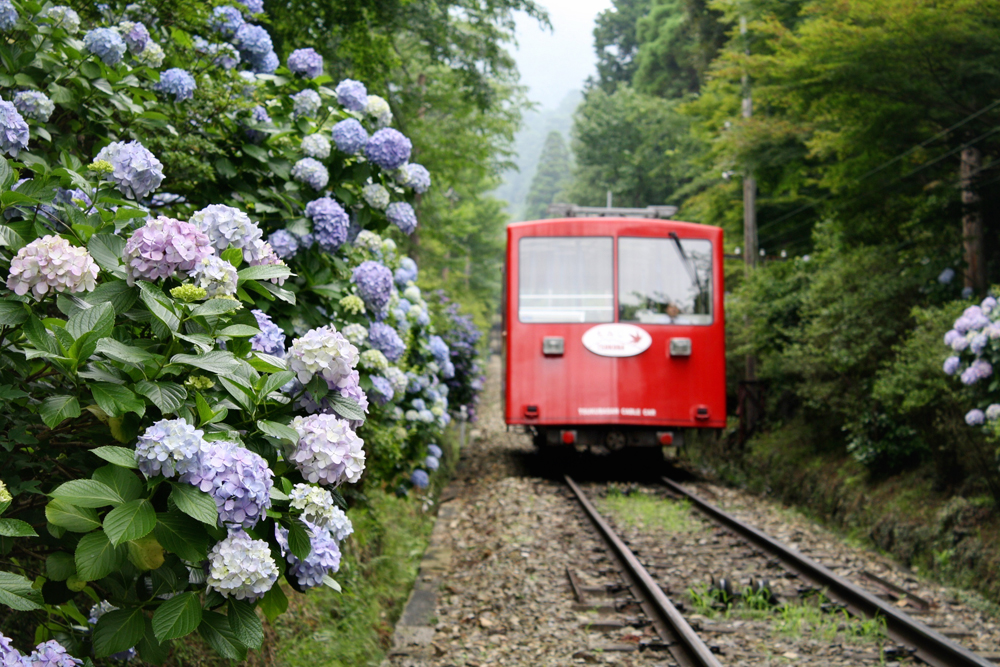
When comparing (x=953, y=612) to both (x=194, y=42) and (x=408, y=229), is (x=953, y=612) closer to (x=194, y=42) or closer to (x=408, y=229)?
(x=408, y=229)

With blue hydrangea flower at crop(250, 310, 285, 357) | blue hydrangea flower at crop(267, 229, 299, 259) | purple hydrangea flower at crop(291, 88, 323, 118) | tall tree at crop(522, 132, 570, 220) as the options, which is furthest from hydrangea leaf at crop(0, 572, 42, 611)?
tall tree at crop(522, 132, 570, 220)

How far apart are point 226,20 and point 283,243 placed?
141 cm

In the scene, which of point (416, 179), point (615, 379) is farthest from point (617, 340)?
point (416, 179)

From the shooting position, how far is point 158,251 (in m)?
1.79

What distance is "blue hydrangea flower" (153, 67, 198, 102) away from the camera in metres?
3.17

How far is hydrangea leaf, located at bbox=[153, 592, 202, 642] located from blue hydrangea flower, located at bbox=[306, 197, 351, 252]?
5.53ft

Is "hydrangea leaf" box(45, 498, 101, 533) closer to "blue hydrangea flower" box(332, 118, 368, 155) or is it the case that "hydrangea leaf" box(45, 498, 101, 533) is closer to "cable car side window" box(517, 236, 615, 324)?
"blue hydrangea flower" box(332, 118, 368, 155)

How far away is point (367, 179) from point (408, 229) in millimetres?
292

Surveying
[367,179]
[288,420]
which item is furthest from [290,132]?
[288,420]

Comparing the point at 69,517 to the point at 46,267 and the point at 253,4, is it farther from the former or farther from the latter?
the point at 253,4

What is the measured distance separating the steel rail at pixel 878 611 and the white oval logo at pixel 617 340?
294cm

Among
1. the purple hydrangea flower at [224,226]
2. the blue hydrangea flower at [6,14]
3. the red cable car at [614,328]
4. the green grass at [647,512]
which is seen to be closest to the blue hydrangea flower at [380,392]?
the purple hydrangea flower at [224,226]

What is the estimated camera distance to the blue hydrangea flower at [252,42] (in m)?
3.82

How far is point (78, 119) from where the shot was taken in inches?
126
